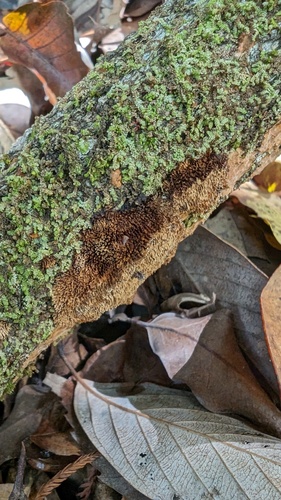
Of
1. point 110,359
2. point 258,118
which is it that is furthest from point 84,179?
point 110,359

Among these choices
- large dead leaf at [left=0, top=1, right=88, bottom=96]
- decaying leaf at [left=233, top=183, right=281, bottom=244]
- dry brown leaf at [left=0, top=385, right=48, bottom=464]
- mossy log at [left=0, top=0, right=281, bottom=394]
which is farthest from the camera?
large dead leaf at [left=0, top=1, right=88, bottom=96]

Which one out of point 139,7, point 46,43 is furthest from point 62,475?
point 139,7

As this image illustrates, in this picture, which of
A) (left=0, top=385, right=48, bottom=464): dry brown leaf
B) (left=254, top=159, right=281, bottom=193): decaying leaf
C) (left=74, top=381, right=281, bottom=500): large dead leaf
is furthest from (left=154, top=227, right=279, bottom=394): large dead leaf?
(left=0, top=385, right=48, bottom=464): dry brown leaf

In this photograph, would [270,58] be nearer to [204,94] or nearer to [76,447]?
[204,94]

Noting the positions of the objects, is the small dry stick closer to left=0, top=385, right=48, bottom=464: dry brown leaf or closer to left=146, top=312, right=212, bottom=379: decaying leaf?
left=0, top=385, right=48, bottom=464: dry brown leaf

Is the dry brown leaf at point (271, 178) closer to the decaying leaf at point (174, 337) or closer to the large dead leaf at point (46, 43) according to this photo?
the decaying leaf at point (174, 337)

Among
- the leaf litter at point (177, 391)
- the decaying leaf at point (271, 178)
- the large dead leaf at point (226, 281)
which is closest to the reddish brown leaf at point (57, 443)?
the leaf litter at point (177, 391)
